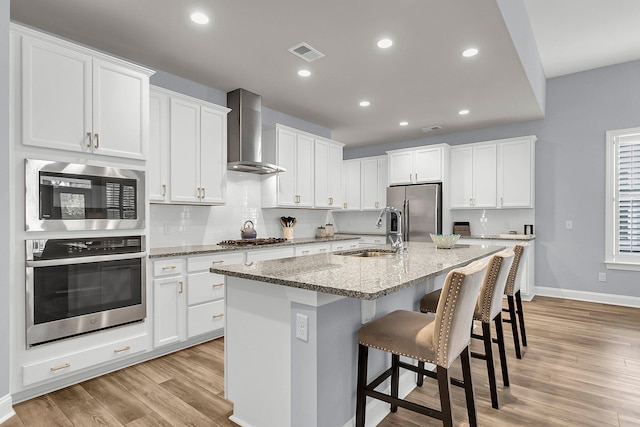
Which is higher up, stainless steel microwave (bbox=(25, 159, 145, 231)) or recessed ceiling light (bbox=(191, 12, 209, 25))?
recessed ceiling light (bbox=(191, 12, 209, 25))

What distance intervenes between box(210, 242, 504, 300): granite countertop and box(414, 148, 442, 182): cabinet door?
11.3 ft

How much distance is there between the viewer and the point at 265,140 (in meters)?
4.71

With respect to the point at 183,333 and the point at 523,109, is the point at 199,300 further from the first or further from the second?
the point at 523,109

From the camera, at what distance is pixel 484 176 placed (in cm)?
544

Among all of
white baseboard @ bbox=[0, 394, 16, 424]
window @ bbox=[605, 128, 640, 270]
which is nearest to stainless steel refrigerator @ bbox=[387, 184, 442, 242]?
window @ bbox=[605, 128, 640, 270]

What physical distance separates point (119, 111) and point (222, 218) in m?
1.78

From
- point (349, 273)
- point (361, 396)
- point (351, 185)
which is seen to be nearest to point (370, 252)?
point (349, 273)

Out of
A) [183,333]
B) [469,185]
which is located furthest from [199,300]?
[469,185]

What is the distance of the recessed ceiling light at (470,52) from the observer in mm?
3043

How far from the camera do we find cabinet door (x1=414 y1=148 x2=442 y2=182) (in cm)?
563

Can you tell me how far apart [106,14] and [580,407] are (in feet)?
13.6

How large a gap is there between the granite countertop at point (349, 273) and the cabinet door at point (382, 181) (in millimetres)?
→ 4103

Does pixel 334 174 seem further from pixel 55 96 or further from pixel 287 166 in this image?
pixel 55 96

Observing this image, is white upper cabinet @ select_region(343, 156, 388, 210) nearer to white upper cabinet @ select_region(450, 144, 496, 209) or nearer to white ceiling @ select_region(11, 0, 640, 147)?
white upper cabinet @ select_region(450, 144, 496, 209)
